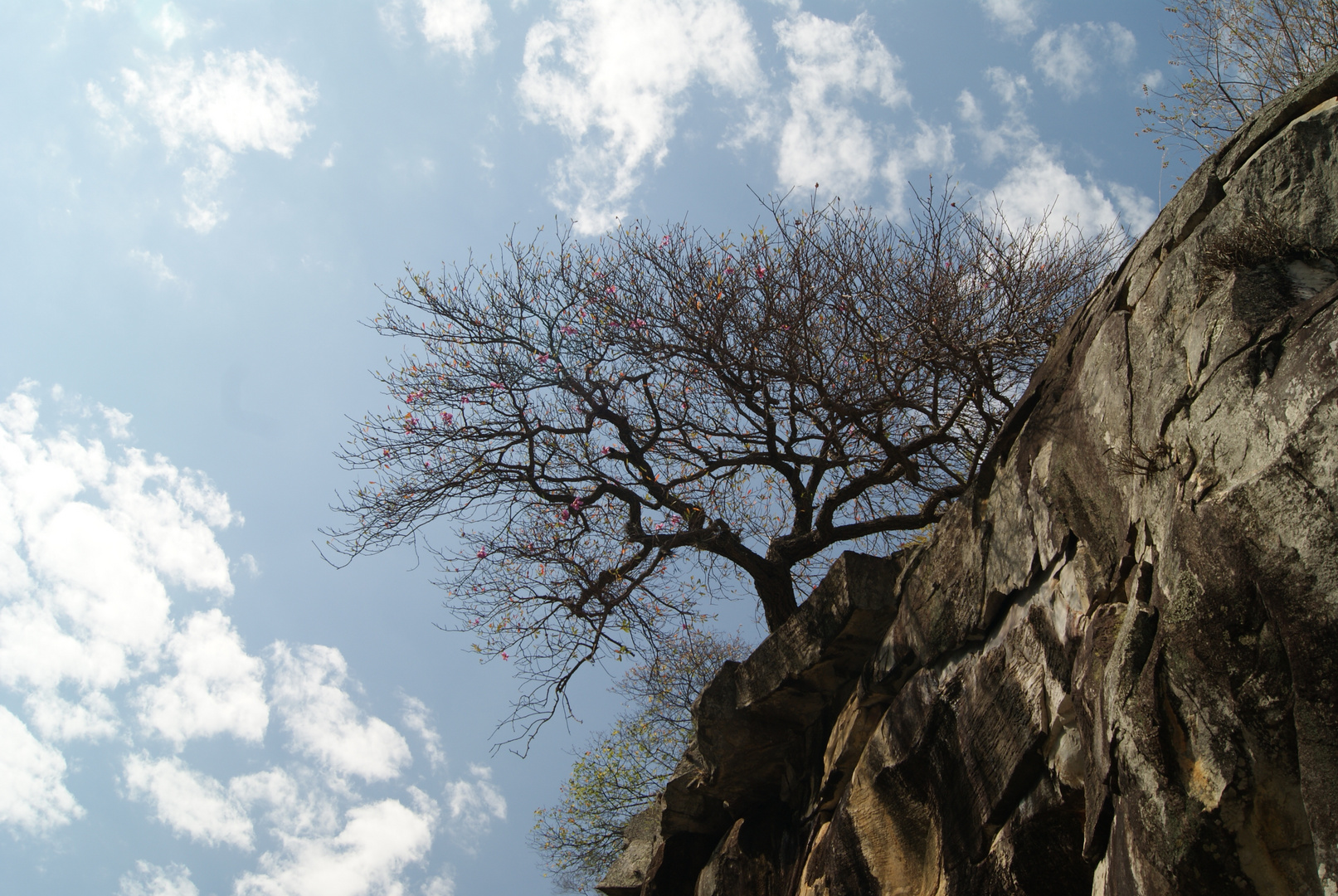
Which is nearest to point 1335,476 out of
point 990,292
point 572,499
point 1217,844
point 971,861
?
point 1217,844

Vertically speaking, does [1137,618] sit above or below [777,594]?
below

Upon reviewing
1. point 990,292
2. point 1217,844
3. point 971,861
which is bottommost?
point 1217,844

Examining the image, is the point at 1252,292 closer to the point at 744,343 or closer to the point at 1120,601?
the point at 1120,601

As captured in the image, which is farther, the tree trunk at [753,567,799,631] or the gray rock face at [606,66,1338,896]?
the tree trunk at [753,567,799,631]

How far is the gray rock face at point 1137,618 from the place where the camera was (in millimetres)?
3168

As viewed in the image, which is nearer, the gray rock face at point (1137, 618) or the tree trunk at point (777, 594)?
the gray rock face at point (1137, 618)

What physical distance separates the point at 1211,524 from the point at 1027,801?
2449 millimetres

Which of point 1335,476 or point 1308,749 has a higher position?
point 1335,476

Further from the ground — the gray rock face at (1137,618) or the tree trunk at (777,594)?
the tree trunk at (777,594)

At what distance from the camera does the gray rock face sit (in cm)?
317

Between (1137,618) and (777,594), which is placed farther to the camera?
(777,594)

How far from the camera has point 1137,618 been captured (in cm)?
391

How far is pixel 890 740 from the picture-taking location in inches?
255

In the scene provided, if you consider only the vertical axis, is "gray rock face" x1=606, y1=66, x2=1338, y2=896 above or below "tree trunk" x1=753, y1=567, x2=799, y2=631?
below
